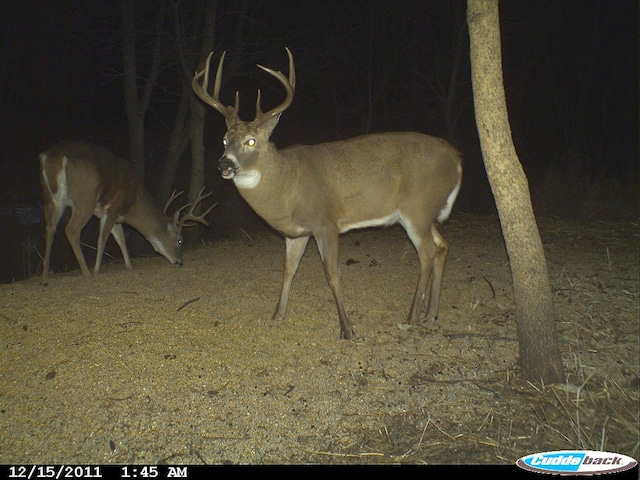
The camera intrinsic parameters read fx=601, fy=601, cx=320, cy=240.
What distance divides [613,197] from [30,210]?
1310 cm

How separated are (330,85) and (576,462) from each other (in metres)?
11.4

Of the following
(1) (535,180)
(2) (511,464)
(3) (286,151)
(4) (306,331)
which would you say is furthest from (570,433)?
(1) (535,180)

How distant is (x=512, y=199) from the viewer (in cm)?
425

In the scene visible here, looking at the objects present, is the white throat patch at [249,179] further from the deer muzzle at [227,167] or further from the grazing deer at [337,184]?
the deer muzzle at [227,167]

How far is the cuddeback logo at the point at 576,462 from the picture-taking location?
10.3 ft

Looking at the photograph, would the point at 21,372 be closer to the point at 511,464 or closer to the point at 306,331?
the point at 306,331

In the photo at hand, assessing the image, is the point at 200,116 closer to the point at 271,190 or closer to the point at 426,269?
the point at 271,190

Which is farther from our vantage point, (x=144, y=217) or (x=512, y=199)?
(x=144, y=217)

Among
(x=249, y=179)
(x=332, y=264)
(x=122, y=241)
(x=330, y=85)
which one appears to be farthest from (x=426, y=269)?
(x=330, y=85)

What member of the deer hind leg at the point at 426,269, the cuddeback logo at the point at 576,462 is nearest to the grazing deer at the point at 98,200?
the deer hind leg at the point at 426,269

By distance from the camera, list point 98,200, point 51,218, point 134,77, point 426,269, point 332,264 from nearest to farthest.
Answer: point 332,264 → point 426,269 → point 51,218 → point 98,200 → point 134,77

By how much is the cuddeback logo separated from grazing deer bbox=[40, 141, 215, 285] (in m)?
5.93

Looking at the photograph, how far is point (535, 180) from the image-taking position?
14.1 m

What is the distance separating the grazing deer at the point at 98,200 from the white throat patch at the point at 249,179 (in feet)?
10.3
